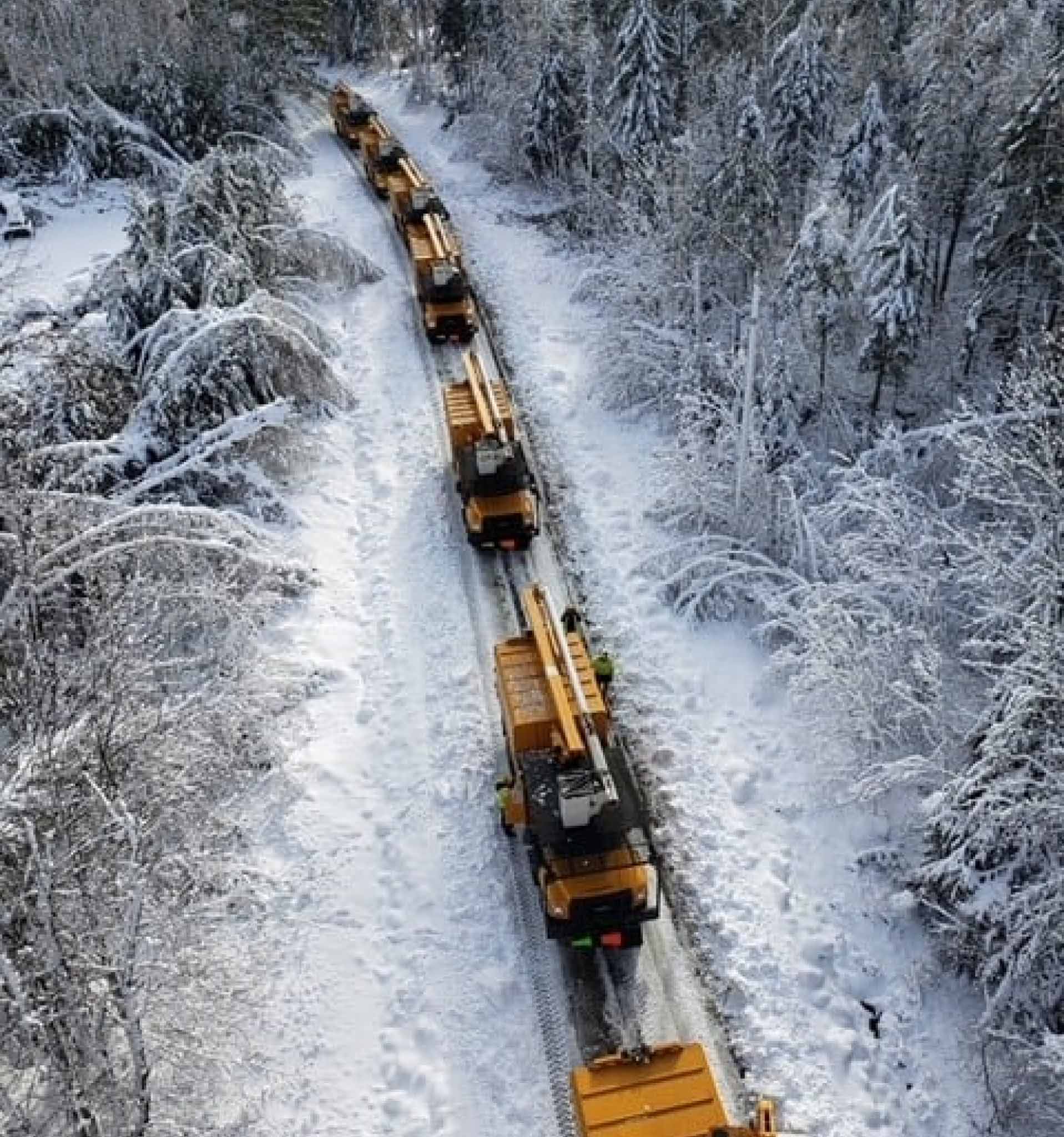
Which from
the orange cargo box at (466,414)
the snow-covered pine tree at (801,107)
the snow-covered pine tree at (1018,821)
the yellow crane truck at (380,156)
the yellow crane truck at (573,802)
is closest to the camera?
the snow-covered pine tree at (1018,821)

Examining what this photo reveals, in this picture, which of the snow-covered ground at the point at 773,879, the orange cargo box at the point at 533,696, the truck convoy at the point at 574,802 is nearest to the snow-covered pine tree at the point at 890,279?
the snow-covered ground at the point at 773,879

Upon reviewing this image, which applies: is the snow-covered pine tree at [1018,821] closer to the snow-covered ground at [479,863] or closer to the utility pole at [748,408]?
the snow-covered ground at [479,863]

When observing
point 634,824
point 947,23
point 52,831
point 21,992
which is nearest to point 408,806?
point 634,824

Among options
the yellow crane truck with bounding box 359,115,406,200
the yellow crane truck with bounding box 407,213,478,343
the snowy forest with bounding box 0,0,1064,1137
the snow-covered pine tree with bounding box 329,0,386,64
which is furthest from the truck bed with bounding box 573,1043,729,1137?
the snow-covered pine tree with bounding box 329,0,386,64

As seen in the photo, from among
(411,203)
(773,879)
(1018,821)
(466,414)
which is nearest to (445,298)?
(411,203)

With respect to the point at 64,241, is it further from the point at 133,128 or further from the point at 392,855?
the point at 392,855

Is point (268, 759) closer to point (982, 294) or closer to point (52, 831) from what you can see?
point (52, 831)

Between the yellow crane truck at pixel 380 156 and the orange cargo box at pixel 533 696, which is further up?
the yellow crane truck at pixel 380 156
